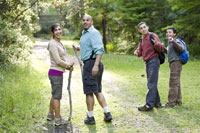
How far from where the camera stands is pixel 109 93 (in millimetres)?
8062

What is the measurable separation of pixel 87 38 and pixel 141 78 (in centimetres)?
612

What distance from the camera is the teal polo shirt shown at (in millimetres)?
4777

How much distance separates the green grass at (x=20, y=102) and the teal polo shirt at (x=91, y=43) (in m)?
1.69

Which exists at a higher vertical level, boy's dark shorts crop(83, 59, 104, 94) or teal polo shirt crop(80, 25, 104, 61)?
teal polo shirt crop(80, 25, 104, 61)

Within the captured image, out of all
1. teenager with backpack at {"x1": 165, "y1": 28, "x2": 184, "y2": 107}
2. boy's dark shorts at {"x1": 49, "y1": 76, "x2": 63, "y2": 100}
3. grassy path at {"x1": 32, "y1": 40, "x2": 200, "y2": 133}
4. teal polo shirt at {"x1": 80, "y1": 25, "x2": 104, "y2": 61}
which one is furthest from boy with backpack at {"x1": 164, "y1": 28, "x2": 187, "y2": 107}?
boy's dark shorts at {"x1": 49, "y1": 76, "x2": 63, "y2": 100}

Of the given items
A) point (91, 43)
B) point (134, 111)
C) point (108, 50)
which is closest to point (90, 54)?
point (91, 43)

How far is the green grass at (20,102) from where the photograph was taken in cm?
495

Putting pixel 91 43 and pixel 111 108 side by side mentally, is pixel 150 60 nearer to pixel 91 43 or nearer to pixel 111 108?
pixel 111 108

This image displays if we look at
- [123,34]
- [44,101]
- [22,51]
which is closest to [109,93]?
[44,101]

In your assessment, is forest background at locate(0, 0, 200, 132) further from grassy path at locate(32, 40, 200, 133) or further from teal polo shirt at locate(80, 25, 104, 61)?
teal polo shirt at locate(80, 25, 104, 61)

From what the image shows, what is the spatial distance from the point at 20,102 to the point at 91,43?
2577 millimetres

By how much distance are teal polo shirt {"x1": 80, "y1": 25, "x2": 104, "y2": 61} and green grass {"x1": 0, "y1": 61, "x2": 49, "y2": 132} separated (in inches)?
66.3

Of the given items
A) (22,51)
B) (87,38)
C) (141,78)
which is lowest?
(141,78)

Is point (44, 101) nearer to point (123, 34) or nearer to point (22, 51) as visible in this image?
point (22, 51)
